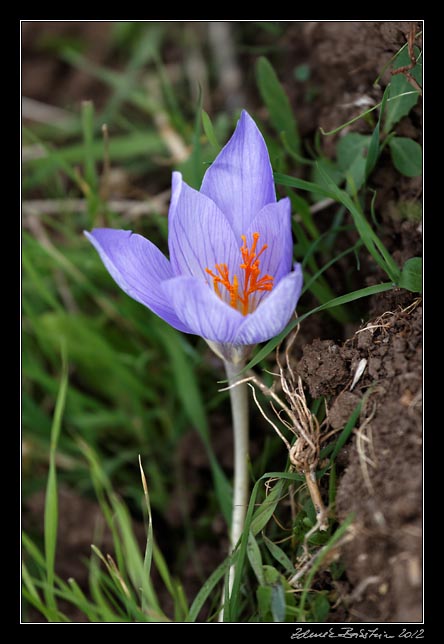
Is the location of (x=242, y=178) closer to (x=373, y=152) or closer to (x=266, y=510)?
(x=373, y=152)

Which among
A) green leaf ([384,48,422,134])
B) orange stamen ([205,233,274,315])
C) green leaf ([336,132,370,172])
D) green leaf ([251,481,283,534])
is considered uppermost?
green leaf ([384,48,422,134])

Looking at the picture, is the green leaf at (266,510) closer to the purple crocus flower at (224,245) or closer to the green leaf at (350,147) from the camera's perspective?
the purple crocus flower at (224,245)

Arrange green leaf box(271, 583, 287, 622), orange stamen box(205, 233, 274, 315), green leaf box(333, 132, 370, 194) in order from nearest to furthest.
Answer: green leaf box(271, 583, 287, 622)
orange stamen box(205, 233, 274, 315)
green leaf box(333, 132, 370, 194)

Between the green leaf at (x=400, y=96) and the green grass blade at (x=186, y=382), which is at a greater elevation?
the green leaf at (x=400, y=96)

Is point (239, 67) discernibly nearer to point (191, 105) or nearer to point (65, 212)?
point (191, 105)

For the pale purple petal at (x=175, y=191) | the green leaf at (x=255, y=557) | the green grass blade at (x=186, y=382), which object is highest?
the pale purple petal at (x=175, y=191)

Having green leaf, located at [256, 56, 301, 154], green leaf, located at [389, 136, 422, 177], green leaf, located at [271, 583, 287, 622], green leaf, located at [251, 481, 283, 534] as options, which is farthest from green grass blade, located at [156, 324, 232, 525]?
green leaf, located at [389, 136, 422, 177]

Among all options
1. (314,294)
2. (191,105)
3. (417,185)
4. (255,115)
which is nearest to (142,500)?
(314,294)

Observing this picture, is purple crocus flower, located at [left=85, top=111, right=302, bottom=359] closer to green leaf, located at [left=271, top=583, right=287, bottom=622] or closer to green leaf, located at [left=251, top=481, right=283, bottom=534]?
green leaf, located at [left=251, top=481, right=283, bottom=534]

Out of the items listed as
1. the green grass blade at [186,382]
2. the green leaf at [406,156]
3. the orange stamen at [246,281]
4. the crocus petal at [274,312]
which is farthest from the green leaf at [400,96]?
the green grass blade at [186,382]
